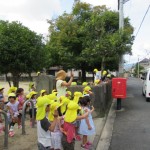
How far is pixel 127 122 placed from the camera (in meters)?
10.7

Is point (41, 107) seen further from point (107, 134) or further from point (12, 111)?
point (107, 134)

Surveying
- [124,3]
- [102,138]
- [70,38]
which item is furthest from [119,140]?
[70,38]

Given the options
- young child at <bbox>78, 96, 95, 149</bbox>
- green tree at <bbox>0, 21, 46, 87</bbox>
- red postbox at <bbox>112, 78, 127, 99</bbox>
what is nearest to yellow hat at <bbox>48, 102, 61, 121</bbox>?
young child at <bbox>78, 96, 95, 149</bbox>

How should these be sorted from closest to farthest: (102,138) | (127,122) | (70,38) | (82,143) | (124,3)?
(82,143), (102,138), (127,122), (124,3), (70,38)

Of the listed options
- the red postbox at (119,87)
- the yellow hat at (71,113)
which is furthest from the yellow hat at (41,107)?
the red postbox at (119,87)

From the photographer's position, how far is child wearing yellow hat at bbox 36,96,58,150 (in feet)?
16.1

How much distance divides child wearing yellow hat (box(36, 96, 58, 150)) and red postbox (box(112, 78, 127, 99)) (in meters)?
8.14

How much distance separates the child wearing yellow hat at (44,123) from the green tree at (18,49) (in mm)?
8961

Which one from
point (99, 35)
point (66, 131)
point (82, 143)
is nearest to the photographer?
point (66, 131)

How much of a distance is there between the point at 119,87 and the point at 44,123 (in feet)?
27.7

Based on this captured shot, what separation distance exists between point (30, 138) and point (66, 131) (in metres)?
2.72

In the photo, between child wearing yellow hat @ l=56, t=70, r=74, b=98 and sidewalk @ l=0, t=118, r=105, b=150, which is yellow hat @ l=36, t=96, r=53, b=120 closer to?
sidewalk @ l=0, t=118, r=105, b=150

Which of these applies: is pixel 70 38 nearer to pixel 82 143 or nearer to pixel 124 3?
pixel 124 3

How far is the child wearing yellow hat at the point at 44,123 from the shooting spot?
16.1ft
